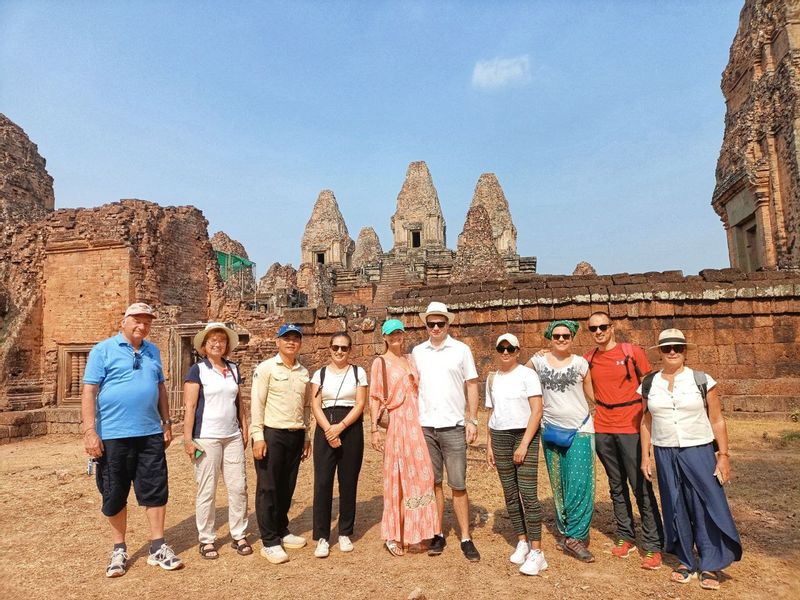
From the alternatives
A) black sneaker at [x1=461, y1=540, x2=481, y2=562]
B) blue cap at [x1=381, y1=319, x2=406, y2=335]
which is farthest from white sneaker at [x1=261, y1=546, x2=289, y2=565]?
blue cap at [x1=381, y1=319, x2=406, y2=335]

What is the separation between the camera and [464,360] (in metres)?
3.58

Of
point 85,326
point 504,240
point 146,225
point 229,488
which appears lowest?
point 229,488

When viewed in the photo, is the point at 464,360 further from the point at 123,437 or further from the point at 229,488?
the point at 123,437

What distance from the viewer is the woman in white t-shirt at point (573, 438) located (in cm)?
336

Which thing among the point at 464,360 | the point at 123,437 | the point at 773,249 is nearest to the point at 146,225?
the point at 123,437

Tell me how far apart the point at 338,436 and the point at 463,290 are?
5.98 meters

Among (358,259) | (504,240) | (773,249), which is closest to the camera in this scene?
(773,249)

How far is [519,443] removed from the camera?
→ 11.0ft

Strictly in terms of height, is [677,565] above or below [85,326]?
below

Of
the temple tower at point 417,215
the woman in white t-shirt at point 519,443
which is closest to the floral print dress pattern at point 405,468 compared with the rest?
the woman in white t-shirt at point 519,443

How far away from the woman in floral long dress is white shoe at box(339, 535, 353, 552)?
30 centimetres

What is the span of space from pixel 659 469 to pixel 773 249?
451 inches

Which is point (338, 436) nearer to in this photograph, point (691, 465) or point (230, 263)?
point (691, 465)

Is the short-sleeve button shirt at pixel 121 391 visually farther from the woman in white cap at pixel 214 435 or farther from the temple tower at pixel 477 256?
the temple tower at pixel 477 256
